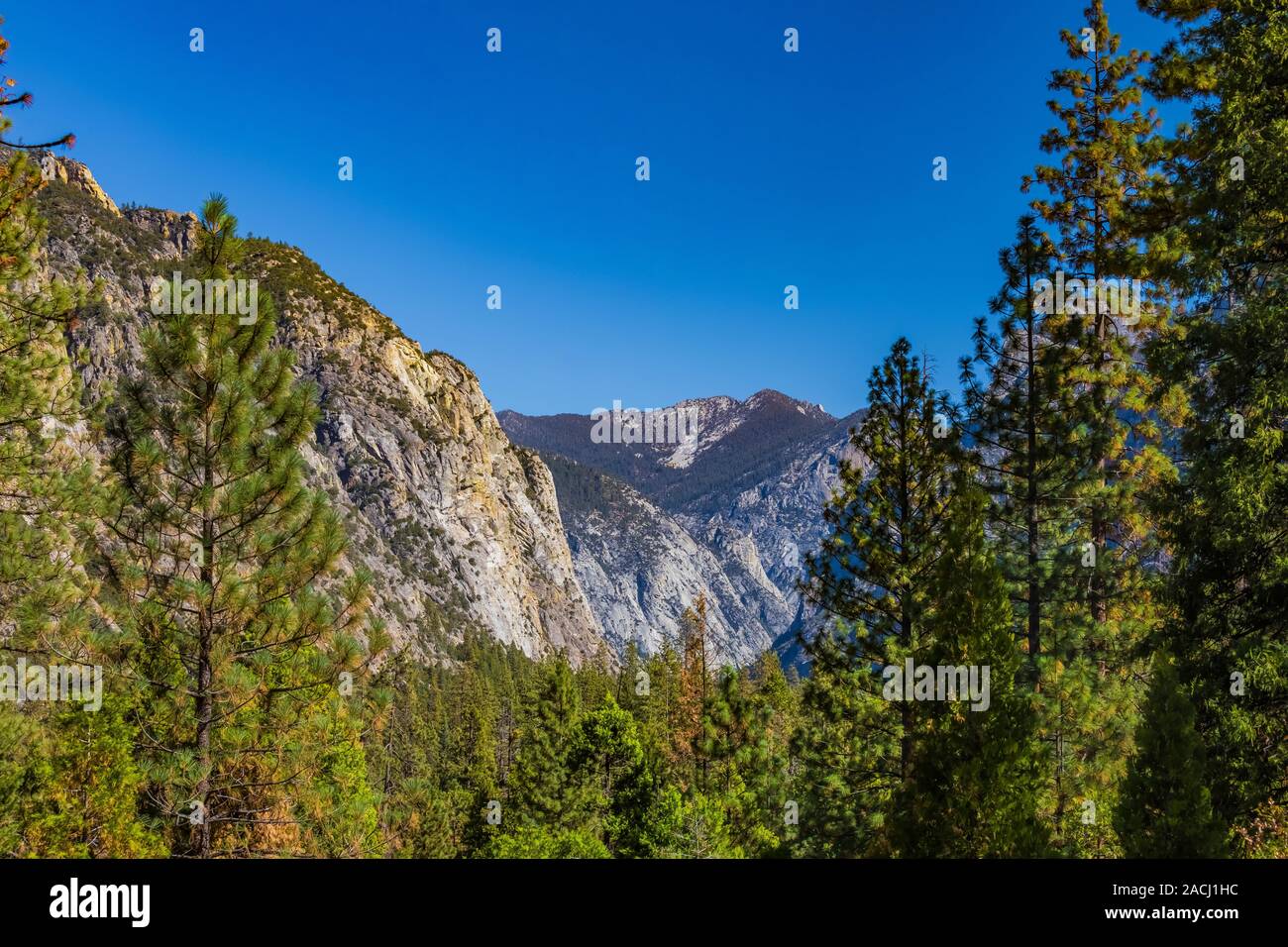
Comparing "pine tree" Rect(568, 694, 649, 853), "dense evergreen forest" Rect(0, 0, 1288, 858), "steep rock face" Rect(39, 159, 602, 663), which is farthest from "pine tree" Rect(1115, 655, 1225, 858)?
"steep rock face" Rect(39, 159, 602, 663)

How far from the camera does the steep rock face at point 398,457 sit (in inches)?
5812

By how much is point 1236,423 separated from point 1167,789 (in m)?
4.80

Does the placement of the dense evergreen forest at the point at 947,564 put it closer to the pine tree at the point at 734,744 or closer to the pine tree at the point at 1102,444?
the pine tree at the point at 1102,444

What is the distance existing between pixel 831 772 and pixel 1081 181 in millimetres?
13948

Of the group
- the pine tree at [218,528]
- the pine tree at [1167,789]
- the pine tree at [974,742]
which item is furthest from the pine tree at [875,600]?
the pine tree at [218,528]

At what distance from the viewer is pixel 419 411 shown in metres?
183

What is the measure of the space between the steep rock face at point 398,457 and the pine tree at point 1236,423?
135659 millimetres

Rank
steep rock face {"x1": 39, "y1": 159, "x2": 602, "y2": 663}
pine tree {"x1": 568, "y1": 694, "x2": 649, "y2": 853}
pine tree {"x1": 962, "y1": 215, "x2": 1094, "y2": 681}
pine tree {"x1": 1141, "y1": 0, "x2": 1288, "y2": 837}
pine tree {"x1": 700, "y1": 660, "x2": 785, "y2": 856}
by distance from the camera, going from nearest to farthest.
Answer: pine tree {"x1": 1141, "y1": 0, "x2": 1288, "y2": 837} < pine tree {"x1": 962, "y1": 215, "x2": 1094, "y2": 681} < pine tree {"x1": 700, "y1": 660, "x2": 785, "y2": 856} < pine tree {"x1": 568, "y1": 694, "x2": 649, "y2": 853} < steep rock face {"x1": 39, "y1": 159, "x2": 602, "y2": 663}

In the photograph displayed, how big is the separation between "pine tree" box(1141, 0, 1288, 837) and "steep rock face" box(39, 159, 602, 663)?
135659 millimetres

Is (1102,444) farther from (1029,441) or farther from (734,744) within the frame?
(734,744)

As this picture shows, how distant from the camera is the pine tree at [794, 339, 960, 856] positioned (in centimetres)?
1435

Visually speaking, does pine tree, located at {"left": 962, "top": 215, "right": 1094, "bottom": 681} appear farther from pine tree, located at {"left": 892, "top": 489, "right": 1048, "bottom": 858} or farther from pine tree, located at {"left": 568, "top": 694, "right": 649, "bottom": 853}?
pine tree, located at {"left": 568, "top": 694, "right": 649, "bottom": 853}
